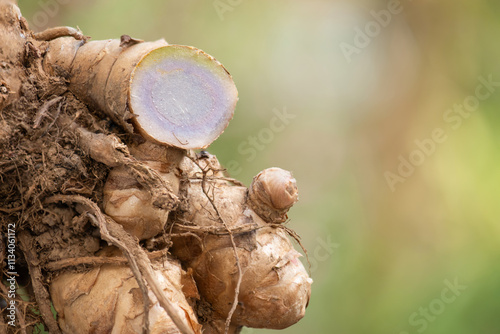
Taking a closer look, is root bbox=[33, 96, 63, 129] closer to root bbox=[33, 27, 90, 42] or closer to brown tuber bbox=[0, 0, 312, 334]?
brown tuber bbox=[0, 0, 312, 334]

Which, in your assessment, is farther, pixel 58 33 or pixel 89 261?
pixel 58 33

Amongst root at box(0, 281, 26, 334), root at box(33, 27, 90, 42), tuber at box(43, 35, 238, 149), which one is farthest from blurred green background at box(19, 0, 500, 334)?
root at box(0, 281, 26, 334)

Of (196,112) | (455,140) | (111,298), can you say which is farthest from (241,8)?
(111,298)

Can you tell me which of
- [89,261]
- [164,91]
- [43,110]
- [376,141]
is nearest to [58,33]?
[43,110]

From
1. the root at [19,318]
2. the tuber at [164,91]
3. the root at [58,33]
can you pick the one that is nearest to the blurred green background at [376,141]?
the root at [58,33]

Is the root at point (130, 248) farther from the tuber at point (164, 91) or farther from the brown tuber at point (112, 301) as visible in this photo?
the tuber at point (164, 91)

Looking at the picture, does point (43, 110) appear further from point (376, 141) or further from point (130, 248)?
point (376, 141)
